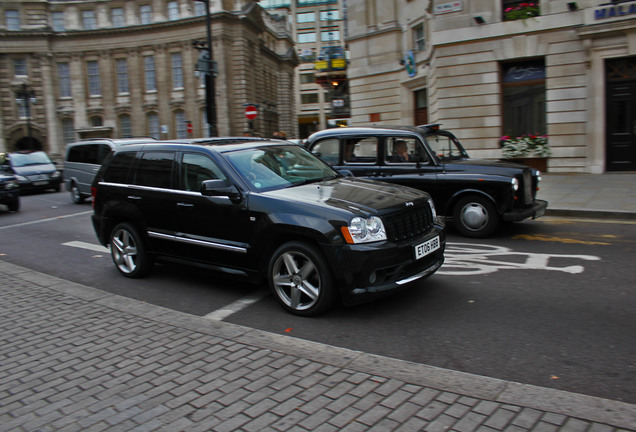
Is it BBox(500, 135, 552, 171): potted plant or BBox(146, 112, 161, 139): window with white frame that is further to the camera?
BBox(146, 112, 161, 139): window with white frame

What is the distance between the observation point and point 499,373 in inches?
138

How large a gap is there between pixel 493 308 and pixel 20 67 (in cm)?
6228

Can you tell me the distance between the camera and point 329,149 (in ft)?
30.0

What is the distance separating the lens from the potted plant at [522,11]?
16.9m

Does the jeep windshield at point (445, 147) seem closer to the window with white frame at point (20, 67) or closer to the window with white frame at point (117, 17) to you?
the window with white frame at point (117, 17)

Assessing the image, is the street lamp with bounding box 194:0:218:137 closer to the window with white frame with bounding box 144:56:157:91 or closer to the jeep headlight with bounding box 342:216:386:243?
the jeep headlight with bounding box 342:216:386:243

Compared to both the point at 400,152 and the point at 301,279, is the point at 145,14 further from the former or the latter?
the point at 301,279

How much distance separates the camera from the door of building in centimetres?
1592

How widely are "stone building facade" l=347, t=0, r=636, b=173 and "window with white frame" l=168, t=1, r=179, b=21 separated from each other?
41.1 meters

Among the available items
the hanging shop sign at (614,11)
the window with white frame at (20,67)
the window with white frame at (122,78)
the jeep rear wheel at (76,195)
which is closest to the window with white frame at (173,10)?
the window with white frame at (122,78)

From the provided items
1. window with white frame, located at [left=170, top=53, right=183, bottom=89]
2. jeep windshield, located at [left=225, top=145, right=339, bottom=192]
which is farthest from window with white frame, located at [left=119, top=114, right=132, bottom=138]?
jeep windshield, located at [left=225, top=145, right=339, bottom=192]

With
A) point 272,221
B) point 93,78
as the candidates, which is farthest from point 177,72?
point 272,221

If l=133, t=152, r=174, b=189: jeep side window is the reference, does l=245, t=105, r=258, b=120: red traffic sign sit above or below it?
above

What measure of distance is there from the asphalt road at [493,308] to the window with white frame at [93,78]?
174ft
